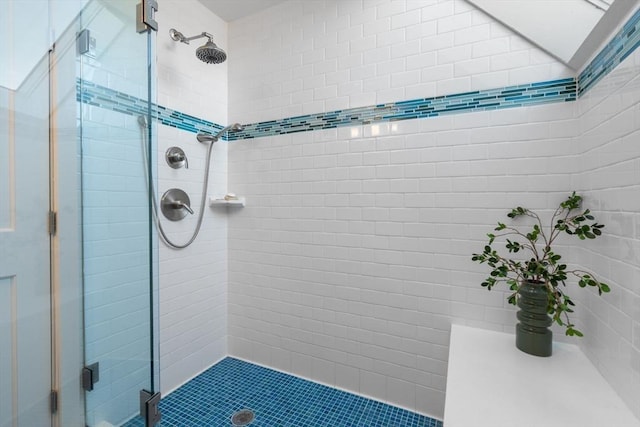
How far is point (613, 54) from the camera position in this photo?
1007 millimetres

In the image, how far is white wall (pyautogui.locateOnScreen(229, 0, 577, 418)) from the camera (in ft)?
4.64

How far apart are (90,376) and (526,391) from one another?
1.70 m

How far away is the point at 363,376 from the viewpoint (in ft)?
5.66

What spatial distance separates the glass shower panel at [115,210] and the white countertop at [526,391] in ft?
3.91

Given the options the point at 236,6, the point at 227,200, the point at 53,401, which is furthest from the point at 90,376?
the point at 236,6

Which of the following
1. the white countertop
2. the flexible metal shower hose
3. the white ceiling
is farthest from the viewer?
the white ceiling

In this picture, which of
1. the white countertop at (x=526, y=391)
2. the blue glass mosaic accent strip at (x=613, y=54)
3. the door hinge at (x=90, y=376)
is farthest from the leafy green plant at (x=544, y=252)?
the door hinge at (x=90, y=376)

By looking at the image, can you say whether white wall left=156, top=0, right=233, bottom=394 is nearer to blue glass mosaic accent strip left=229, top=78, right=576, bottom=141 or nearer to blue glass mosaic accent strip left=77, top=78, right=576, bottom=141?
blue glass mosaic accent strip left=77, top=78, right=576, bottom=141

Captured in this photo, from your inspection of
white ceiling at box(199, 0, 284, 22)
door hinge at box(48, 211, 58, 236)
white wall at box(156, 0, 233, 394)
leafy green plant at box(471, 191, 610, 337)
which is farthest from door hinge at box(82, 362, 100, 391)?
white ceiling at box(199, 0, 284, 22)

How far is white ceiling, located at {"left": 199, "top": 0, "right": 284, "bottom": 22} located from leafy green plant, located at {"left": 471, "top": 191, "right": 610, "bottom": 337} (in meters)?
1.99

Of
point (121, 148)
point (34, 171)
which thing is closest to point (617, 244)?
point (121, 148)

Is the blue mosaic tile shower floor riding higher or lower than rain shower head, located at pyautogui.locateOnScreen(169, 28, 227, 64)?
lower

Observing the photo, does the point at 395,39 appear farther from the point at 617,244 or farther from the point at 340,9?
the point at 617,244

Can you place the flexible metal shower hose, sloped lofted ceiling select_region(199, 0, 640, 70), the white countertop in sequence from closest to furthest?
the white countertop, sloped lofted ceiling select_region(199, 0, 640, 70), the flexible metal shower hose
